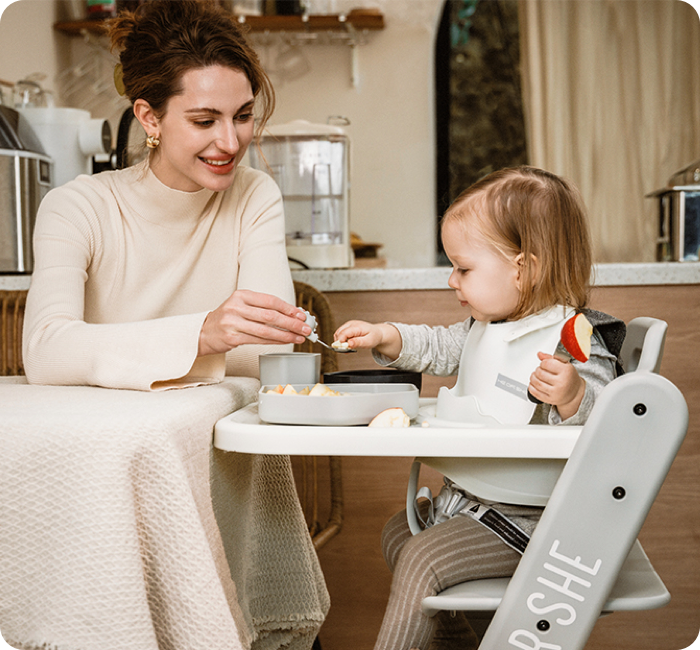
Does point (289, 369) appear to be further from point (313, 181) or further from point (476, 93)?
point (476, 93)

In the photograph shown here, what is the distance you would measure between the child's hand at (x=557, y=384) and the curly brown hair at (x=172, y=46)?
2.45ft

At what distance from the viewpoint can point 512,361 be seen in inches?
35.5

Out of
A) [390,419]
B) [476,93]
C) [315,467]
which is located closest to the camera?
[390,419]

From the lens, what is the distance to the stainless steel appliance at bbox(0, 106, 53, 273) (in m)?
1.70

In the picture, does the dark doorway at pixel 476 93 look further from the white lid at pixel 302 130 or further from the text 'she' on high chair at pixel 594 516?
the text 'she' on high chair at pixel 594 516

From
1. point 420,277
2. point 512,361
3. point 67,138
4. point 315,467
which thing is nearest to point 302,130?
point 420,277

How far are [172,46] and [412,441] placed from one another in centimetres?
84

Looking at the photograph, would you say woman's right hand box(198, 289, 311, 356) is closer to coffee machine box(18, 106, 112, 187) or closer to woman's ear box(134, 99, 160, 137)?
woman's ear box(134, 99, 160, 137)

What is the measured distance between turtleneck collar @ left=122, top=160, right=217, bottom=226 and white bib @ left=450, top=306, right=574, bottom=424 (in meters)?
0.58

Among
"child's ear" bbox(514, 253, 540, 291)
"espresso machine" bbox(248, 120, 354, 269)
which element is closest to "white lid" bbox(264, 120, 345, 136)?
"espresso machine" bbox(248, 120, 354, 269)

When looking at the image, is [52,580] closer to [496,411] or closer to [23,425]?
[23,425]

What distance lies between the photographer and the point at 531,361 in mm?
884

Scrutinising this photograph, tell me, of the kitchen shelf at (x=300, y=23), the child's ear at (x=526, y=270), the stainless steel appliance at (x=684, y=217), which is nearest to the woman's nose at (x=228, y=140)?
the child's ear at (x=526, y=270)

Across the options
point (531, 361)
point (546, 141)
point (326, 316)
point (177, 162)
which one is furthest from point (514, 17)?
point (531, 361)
